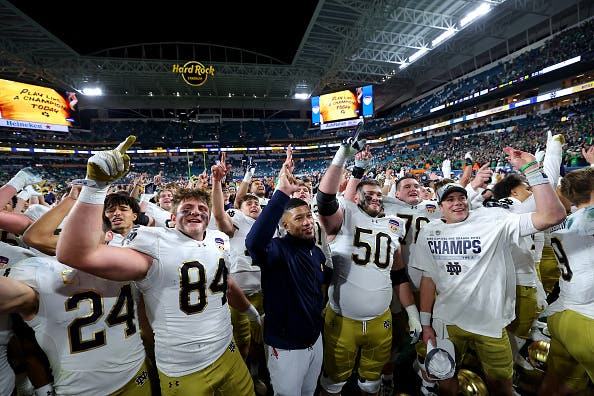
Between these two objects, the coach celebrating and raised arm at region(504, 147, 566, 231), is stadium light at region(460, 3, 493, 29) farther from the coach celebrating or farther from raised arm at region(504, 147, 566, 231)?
the coach celebrating

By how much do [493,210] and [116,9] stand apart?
25496 mm

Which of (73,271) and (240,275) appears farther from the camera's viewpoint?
(240,275)

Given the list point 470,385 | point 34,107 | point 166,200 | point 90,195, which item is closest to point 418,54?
point 166,200

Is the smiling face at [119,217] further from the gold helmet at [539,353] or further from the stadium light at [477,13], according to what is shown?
the stadium light at [477,13]

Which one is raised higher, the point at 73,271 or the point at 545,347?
the point at 73,271

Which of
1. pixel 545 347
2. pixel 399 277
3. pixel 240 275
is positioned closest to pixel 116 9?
pixel 240 275

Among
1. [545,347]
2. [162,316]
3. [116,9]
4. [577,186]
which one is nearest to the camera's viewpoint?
[162,316]

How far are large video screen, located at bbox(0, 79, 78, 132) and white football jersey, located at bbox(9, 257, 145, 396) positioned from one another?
2664 centimetres

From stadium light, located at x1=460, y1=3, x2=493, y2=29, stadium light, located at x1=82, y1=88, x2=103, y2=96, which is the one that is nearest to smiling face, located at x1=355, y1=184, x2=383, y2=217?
stadium light, located at x1=460, y1=3, x2=493, y2=29

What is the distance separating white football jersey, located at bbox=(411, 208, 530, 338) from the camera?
8.13 feet

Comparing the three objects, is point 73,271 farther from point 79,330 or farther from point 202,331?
point 202,331

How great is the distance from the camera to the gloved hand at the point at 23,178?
264 centimetres

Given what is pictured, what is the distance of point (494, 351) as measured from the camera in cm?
244

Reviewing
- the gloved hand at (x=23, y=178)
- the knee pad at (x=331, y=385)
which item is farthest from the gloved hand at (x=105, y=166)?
the knee pad at (x=331, y=385)
